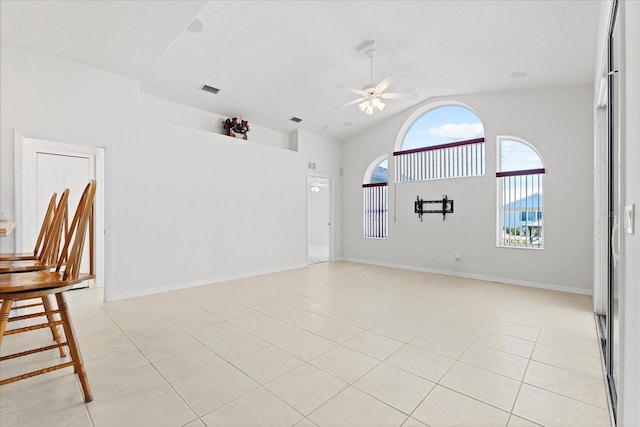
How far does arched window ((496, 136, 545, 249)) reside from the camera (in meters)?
5.04

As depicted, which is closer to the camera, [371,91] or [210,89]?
[371,91]

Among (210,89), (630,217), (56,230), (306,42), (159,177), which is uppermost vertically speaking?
(306,42)

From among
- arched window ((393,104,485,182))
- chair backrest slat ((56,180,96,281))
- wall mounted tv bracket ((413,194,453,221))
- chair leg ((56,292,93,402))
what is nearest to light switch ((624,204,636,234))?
chair backrest slat ((56,180,96,281))

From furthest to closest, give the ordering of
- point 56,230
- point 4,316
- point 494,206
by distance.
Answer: point 494,206, point 56,230, point 4,316

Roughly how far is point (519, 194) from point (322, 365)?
476 cm

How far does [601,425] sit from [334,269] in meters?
5.10

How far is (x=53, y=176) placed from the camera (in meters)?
4.75

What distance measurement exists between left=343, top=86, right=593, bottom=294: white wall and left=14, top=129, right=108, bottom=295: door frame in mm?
5367

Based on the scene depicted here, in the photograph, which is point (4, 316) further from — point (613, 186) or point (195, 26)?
point (613, 186)

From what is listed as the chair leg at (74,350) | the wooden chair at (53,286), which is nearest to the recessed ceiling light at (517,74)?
the wooden chair at (53,286)

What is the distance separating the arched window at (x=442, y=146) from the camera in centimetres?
575

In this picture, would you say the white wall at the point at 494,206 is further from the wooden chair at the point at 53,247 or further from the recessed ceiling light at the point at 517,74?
the wooden chair at the point at 53,247

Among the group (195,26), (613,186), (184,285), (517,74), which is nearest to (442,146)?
(517,74)

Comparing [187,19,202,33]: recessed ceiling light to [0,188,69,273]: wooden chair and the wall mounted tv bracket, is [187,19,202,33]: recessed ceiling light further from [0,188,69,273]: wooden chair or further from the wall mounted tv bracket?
the wall mounted tv bracket
